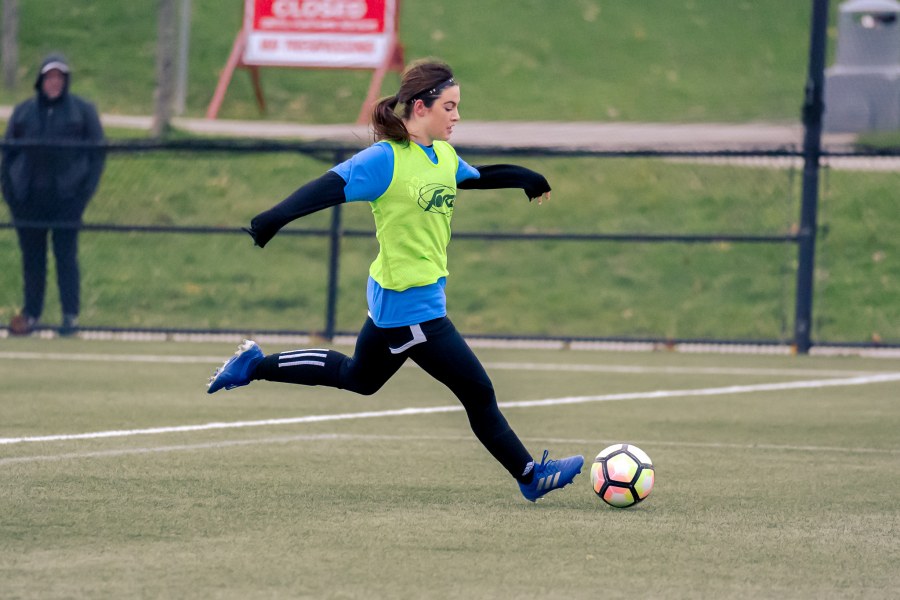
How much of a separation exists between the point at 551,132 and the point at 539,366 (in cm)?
1207

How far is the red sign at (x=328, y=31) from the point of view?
19.3 meters

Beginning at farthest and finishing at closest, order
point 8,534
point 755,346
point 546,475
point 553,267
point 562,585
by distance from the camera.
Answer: point 553,267
point 755,346
point 546,475
point 8,534
point 562,585

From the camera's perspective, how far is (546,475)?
6227mm

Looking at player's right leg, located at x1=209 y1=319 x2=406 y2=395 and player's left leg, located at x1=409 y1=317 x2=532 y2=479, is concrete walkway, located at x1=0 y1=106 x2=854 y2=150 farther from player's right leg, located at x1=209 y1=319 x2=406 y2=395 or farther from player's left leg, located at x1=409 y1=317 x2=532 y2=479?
player's left leg, located at x1=409 y1=317 x2=532 y2=479

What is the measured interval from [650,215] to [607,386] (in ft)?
24.4

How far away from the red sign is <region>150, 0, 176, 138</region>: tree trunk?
97cm

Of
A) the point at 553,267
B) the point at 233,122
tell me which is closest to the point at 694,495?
the point at 553,267

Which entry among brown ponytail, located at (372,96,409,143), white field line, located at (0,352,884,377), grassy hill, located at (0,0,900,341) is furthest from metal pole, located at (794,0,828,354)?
brown ponytail, located at (372,96,409,143)

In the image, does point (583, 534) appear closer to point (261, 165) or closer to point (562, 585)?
point (562, 585)

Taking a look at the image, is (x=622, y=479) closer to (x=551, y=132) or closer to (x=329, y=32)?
(x=329, y=32)

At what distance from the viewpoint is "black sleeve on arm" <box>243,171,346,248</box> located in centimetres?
585

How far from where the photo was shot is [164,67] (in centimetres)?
1984

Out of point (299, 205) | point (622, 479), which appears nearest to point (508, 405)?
point (622, 479)

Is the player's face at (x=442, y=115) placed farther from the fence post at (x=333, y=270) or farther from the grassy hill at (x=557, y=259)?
the grassy hill at (x=557, y=259)
